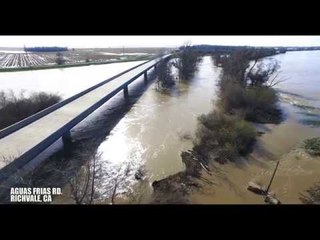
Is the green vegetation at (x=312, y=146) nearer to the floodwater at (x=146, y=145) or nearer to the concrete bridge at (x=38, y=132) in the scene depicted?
the floodwater at (x=146, y=145)

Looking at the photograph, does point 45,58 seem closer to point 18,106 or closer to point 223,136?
point 18,106

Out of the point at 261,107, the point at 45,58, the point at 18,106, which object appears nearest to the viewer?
the point at 18,106

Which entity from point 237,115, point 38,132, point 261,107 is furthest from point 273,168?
point 38,132

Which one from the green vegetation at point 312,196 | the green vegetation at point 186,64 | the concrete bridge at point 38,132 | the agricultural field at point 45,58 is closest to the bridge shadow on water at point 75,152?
the concrete bridge at point 38,132

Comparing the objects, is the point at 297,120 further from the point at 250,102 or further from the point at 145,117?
the point at 145,117

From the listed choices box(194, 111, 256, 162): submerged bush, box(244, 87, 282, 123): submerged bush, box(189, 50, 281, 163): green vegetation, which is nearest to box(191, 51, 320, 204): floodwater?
box(194, 111, 256, 162): submerged bush
